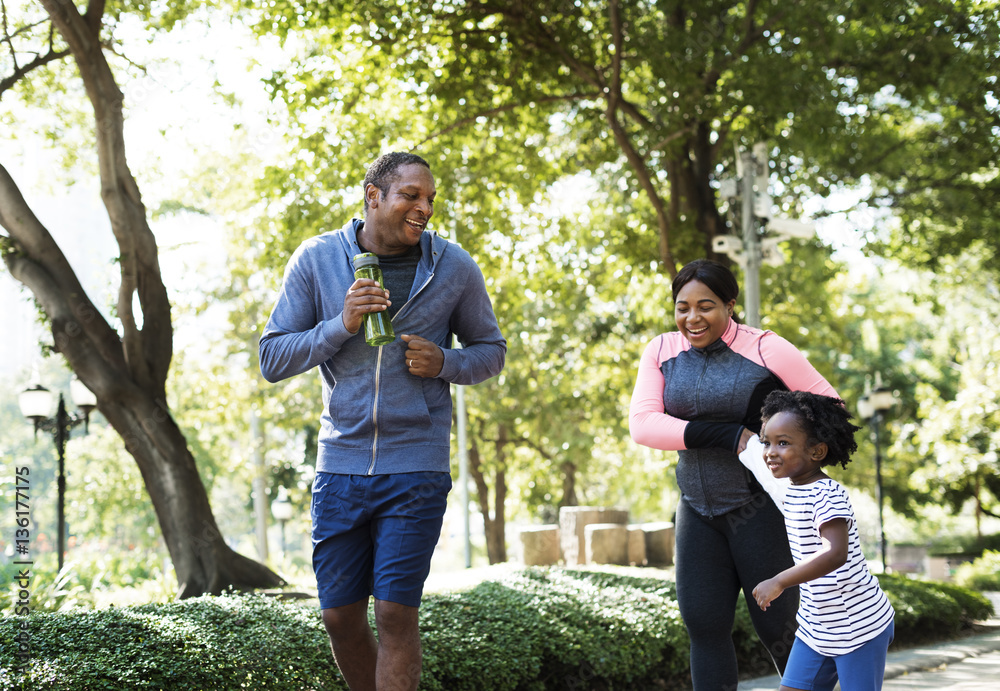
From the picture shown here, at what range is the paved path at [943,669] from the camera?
6.12 meters

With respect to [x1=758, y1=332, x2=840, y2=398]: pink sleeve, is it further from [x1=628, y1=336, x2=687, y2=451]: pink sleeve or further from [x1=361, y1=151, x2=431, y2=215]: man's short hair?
[x1=361, y1=151, x2=431, y2=215]: man's short hair

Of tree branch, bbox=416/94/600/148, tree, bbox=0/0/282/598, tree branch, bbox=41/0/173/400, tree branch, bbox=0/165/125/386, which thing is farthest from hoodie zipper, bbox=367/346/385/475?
tree branch, bbox=416/94/600/148

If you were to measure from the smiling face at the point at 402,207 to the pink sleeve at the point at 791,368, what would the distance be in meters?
1.41

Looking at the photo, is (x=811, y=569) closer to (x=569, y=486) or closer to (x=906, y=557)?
(x=569, y=486)

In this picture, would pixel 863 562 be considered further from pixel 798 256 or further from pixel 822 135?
pixel 798 256

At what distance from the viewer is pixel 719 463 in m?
3.43

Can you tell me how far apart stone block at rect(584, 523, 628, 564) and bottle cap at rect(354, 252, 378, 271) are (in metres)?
10.6

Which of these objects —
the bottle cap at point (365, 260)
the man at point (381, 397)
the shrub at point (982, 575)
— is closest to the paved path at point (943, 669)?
the man at point (381, 397)

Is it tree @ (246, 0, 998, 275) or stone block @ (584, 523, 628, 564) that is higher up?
tree @ (246, 0, 998, 275)

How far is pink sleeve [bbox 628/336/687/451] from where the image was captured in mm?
3344

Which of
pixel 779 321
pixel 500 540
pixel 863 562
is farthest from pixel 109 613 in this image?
pixel 500 540

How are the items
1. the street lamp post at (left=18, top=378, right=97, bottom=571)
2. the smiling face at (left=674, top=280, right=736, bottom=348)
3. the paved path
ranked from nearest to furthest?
the smiling face at (left=674, top=280, right=736, bottom=348), the paved path, the street lamp post at (left=18, top=378, right=97, bottom=571)

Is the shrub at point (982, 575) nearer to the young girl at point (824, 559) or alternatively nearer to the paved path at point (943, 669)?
the paved path at point (943, 669)

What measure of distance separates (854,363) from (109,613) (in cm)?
3141
